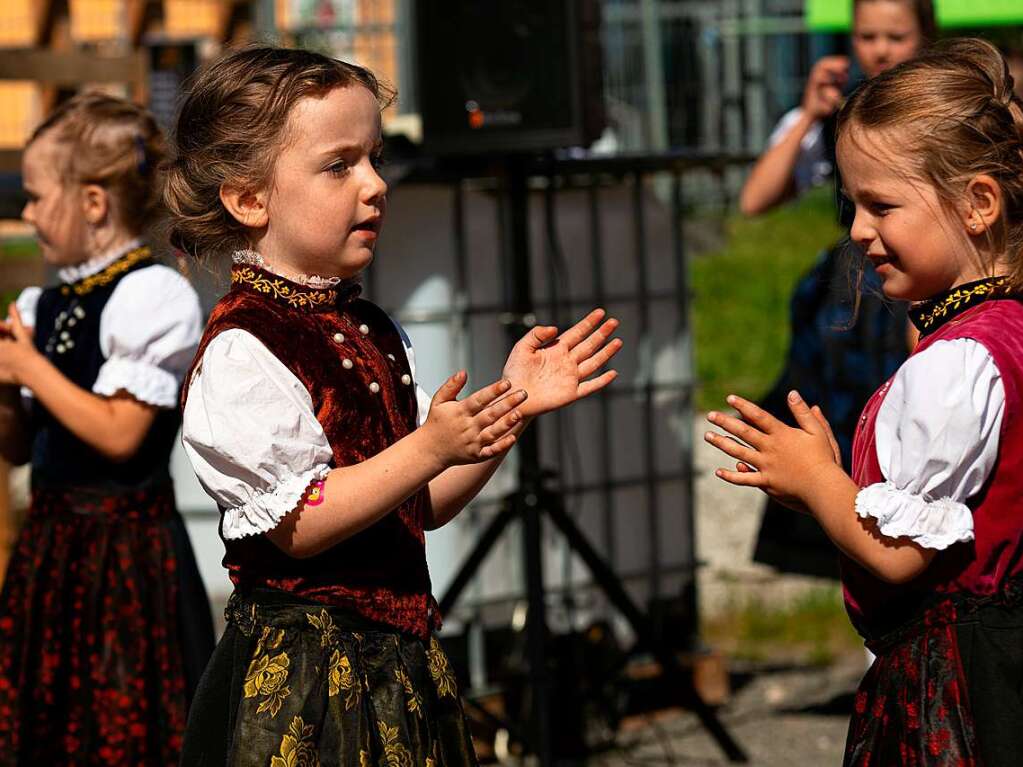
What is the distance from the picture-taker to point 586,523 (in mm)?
4203

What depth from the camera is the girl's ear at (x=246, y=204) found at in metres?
2.05

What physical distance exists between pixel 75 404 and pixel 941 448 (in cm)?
150

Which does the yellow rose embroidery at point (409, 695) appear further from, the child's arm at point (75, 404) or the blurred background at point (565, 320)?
the blurred background at point (565, 320)

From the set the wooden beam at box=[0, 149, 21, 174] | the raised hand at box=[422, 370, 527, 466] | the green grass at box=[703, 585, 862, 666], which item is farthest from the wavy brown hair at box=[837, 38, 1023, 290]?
the green grass at box=[703, 585, 862, 666]

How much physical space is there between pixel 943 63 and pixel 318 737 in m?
1.15

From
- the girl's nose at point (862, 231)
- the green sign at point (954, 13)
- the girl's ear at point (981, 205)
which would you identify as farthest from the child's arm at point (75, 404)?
the green sign at point (954, 13)

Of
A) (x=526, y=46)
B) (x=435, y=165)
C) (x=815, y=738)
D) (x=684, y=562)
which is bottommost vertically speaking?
(x=815, y=738)

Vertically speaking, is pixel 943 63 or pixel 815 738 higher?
pixel 943 63

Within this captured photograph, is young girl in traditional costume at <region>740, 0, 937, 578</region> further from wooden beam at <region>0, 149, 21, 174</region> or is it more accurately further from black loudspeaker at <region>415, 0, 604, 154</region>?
wooden beam at <region>0, 149, 21, 174</region>

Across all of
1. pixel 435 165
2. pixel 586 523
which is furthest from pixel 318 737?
pixel 586 523

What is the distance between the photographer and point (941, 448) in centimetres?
178

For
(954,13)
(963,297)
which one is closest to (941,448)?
(963,297)

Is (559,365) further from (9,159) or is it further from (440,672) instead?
(9,159)

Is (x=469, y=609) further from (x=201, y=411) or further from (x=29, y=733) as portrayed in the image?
(x=201, y=411)
